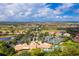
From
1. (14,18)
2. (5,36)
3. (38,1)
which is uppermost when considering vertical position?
(38,1)

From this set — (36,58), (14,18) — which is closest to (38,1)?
(14,18)

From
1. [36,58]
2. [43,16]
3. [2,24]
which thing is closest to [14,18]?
[2,24]

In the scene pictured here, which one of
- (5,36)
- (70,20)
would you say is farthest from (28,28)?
(70,20)

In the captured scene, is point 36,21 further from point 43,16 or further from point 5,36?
point 5,36

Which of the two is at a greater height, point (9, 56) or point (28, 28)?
point (28, 28)

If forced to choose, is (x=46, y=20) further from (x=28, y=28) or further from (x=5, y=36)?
(x=5, y=36)

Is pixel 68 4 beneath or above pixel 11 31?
above

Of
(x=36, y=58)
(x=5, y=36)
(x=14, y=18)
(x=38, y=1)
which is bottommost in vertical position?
(x=36, y=58)
